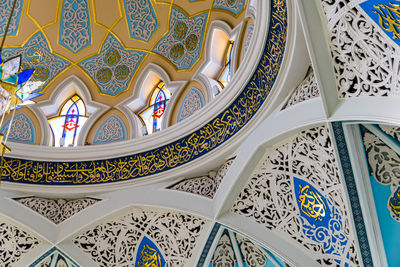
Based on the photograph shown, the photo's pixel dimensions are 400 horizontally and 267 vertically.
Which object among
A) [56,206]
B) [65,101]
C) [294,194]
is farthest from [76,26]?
[294,194]

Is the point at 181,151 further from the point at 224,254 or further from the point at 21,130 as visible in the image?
the point at 21,130

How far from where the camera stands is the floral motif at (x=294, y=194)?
16.1 feet

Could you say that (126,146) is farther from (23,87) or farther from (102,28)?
(102,28)

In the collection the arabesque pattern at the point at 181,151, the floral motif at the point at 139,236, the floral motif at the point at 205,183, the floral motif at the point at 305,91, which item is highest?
the arabesque pattern at the point at 181,151

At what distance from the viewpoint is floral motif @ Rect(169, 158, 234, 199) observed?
6.20m

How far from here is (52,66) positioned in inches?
327

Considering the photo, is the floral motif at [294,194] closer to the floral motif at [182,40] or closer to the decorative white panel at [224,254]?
the decorative white panel at [224,254]

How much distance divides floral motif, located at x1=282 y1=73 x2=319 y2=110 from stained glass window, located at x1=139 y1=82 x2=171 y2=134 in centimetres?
283

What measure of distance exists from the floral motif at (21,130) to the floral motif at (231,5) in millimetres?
3340

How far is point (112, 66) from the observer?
27.3 ft

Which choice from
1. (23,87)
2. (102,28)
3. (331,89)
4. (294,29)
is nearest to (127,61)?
(102,28)

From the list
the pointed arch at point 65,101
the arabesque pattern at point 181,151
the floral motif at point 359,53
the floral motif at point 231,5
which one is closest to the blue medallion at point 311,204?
the arabesque pattern at point 181,151

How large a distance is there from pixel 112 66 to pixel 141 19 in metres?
0.89

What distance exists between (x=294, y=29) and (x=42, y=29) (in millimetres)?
4909
